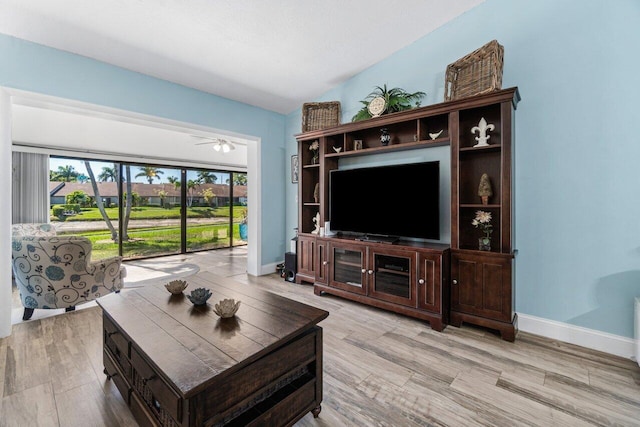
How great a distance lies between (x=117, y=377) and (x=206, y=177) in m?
5.69

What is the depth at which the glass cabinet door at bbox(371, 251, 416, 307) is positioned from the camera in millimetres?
2791

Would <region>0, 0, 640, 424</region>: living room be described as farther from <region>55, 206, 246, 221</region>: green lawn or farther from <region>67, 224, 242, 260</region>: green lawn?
<region>67, 224, 242, 260</region>: green lawn

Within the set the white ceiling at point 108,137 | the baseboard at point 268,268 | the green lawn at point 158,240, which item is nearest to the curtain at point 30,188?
the white ceiling at point 108,137

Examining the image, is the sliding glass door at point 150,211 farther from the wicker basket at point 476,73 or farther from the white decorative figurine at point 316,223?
the wicker basket at point 476,73

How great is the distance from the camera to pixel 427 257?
8.74 feet

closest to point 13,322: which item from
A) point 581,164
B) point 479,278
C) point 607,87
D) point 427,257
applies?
point 427,257

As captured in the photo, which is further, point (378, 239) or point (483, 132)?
point (378, 239)

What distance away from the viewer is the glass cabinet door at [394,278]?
110 inches

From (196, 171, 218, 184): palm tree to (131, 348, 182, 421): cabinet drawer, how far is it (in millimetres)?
5811

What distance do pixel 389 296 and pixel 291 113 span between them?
3.39m

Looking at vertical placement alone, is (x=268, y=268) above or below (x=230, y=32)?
below

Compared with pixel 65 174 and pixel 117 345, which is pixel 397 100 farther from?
pixel 65 174

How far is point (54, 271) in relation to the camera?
108 inches

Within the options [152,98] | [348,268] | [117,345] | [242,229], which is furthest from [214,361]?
[242,229]
